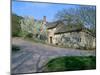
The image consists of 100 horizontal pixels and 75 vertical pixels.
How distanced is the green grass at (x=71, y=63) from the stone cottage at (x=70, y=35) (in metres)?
0.18

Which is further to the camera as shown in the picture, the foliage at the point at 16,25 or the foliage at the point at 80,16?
the foliage at the point at 80,16

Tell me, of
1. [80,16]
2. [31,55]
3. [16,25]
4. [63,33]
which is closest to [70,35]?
[63,33]

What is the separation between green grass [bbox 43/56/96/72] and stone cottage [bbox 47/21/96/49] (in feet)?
0.58

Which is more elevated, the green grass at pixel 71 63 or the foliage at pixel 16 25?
the foliage at pixel 16 25

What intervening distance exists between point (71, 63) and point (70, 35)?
38 centimetres

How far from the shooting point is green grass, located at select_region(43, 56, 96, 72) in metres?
2.51

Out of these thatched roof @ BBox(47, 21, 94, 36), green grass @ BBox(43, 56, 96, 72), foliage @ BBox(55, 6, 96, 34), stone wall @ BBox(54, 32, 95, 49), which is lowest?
green grass @ BBox(43, 56, 96, 72)

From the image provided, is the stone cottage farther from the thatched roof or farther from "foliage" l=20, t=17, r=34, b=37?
"foliage" l=20, t=17, r=34, b=37

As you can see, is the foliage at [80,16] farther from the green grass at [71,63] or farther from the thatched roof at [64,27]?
the green grass at [71,63]

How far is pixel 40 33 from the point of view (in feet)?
8.14

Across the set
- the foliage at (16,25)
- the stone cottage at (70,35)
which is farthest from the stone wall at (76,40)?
the foliage at (16,25)

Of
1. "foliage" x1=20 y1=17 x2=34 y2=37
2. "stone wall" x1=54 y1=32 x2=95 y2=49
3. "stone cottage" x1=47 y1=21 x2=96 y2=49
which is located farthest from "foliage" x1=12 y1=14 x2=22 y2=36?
"stone wall" x1=54 y1=32 x2=95 y2=49

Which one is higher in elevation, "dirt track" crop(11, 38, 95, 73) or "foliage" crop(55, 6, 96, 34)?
"foliage" crop(55, 6, 96, 34)

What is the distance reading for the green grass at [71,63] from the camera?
251cm
